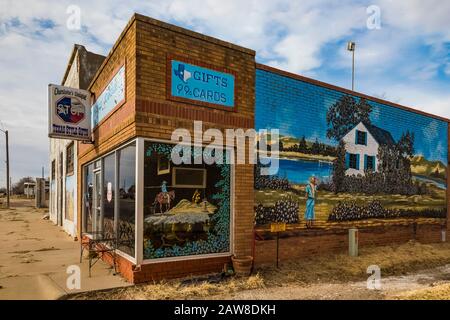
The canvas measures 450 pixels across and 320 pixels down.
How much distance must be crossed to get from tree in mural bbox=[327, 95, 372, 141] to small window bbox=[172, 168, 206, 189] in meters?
4.62

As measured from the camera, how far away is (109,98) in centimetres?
881

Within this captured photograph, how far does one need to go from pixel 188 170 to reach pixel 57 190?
15.2 m

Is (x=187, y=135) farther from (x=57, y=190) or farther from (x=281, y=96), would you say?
(x=57, y=190)

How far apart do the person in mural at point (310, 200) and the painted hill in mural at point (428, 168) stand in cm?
536

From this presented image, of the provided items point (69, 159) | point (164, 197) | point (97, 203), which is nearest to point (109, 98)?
point (164, 197)

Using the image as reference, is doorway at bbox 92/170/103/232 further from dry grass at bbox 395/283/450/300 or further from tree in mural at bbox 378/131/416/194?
tree in mural at bbox 378/131/416/194

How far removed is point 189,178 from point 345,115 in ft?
19.3

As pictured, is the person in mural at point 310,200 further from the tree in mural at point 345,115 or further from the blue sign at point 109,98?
the blue sign at point 109,98

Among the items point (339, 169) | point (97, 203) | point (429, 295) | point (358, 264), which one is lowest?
point (358, 264)

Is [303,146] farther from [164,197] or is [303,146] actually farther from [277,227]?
[164,197]

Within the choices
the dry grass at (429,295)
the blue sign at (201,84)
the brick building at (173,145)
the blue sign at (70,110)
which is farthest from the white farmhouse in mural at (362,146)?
the blue sign at (70,110)

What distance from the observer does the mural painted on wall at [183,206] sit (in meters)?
7.07

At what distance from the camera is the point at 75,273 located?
7.56 m

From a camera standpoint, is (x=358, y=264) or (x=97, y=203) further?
(x=97, y=203)
